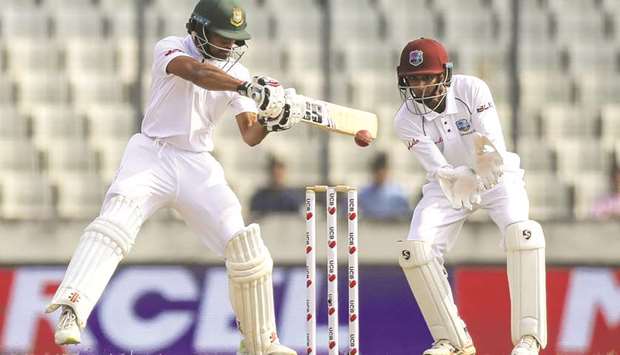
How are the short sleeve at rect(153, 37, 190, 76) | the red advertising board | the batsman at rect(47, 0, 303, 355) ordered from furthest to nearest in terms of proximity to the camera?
the red advertising board → the short sleeve at rect(153, 37, 190, 76) → the batsman at rect(47, 0, 303, 355)

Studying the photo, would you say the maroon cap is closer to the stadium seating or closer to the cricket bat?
the cricket bat

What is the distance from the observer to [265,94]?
6.02 metres

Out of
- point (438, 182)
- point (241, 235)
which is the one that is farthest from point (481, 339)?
point (241, 235)

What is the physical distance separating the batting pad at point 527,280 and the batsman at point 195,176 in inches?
39.8

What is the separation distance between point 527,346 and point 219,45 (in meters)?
1.81

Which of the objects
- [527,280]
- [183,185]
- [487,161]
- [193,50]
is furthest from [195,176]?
[527,280]

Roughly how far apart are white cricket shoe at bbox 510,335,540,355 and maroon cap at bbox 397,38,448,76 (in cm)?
120

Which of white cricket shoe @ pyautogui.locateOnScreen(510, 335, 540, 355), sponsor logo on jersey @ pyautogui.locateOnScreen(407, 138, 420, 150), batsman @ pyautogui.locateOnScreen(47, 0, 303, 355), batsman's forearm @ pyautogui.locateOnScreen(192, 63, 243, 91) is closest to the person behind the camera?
batsman's forearm @ pyautogui.locateOnScreen(192, 63, 243, 91)

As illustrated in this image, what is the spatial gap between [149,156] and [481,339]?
→ 10.2ft

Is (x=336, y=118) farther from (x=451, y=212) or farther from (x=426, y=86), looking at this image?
(x=451, y=212)

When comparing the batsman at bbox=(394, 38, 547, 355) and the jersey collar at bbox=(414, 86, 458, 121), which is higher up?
the jersey collar at bbox=(414, 86, 458, 121)

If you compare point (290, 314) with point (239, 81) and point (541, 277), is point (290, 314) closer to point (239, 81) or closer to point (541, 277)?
point (541, 277)

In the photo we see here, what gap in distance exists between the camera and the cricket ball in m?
6.36

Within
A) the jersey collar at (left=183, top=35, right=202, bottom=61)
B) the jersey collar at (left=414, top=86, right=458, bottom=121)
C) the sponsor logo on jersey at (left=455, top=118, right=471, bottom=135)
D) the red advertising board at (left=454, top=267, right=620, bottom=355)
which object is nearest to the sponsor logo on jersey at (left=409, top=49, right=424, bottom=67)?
the jersey collar at (left=414, top=86, right=458, bottom=121)
